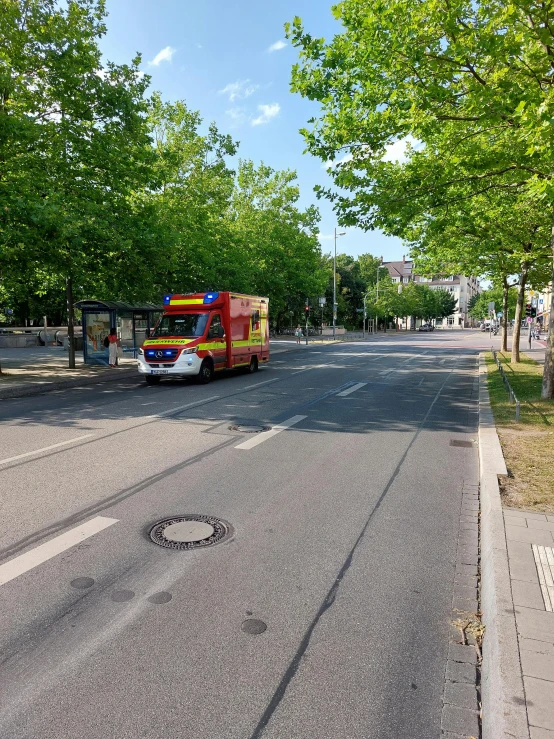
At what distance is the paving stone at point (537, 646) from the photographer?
107 inches

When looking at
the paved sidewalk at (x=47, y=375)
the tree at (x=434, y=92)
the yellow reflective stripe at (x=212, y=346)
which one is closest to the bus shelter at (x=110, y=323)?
the paved sidewalk at (x=47, y=375)

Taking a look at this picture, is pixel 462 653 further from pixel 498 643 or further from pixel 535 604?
pixel 535 604

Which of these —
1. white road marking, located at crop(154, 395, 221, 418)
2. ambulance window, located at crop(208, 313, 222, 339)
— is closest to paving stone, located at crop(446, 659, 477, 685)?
white road marking, located at crop(154, 395, 221, 418)

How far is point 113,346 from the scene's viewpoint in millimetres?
19594

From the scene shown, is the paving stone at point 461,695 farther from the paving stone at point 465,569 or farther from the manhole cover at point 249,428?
the manhole cover at point 249,428

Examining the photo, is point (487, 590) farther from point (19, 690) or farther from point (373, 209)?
point (373, 209)

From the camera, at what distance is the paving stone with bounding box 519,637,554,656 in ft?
8.91

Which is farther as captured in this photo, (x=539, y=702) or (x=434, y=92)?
(x=434, y=92)

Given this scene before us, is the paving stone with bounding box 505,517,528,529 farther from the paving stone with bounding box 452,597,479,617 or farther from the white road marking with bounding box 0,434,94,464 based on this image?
the white road marking with bounding box 0,434,94,464

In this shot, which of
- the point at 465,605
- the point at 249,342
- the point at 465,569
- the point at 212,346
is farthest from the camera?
the point at 249,342

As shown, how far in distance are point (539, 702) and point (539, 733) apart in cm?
19

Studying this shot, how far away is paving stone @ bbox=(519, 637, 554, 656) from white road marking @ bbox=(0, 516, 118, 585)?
3.43 m

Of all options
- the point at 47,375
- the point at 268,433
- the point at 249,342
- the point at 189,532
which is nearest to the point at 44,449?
the point at 268,433

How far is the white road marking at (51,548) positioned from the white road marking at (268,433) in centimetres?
306
